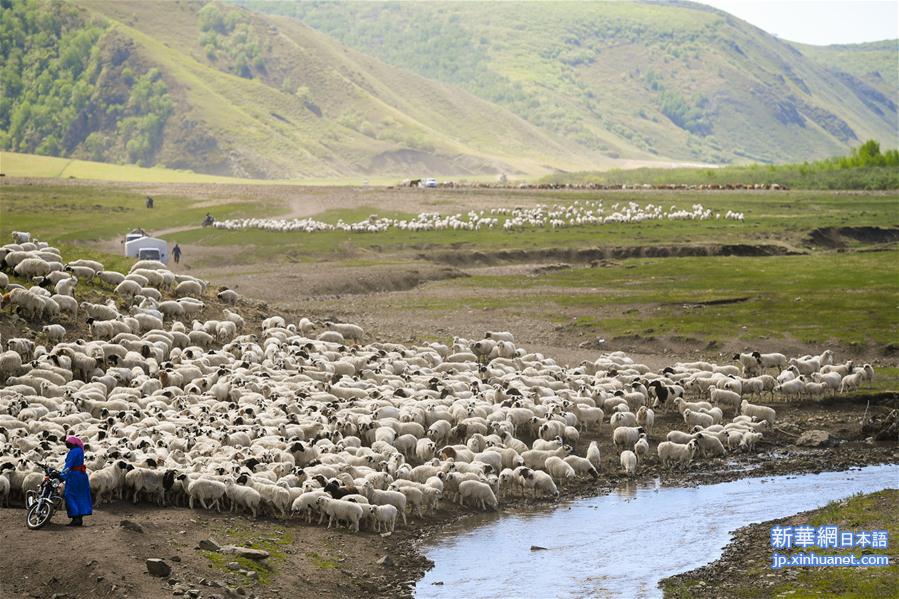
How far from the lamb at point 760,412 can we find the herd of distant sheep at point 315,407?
0.17 ft

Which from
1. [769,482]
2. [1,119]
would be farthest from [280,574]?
[1,119]

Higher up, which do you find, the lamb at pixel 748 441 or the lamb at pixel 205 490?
the lamb at pixel 205 490

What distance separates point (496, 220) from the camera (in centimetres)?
6919

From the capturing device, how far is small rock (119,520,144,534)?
17.2m

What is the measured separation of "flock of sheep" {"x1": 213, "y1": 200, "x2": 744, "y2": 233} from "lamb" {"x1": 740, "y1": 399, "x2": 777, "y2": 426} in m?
39.4

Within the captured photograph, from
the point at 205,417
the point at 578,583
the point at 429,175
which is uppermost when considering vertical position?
the point at 429,175

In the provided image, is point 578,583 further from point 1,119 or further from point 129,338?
point 1,119

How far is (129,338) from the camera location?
98.0 feet

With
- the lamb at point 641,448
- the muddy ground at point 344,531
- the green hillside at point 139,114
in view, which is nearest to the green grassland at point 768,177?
the muddy ground at point 344,531

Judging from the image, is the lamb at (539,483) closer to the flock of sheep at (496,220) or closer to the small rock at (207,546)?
the small rock at (207,546)

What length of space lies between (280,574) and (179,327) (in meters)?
16.5

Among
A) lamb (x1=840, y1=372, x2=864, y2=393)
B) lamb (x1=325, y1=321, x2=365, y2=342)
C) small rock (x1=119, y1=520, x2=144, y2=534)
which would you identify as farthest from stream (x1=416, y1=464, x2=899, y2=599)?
lamb (x1=325, y1=321, x2=365, y2=342)

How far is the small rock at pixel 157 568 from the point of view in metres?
15.9

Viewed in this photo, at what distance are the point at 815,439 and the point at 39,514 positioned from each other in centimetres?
1716
